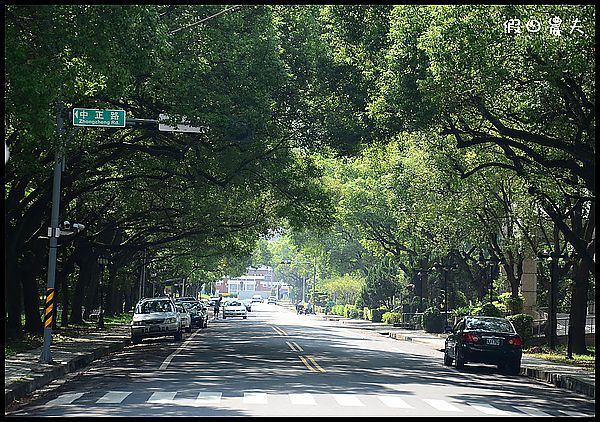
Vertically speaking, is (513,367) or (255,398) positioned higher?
(255,398)

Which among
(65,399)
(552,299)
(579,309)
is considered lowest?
(65,399)

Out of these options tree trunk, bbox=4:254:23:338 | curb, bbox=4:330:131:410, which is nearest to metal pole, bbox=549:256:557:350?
curb, bbox=4:330:131:410

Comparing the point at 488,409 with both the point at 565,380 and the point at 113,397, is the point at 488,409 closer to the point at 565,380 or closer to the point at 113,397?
the point at 113,397

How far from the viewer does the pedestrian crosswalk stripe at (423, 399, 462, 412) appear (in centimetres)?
1550

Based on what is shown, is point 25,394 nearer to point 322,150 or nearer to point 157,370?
point 157,370

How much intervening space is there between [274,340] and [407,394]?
78.3 feet

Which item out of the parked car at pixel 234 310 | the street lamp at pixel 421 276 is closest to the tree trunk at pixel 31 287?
the street lamp at pixel 421 276

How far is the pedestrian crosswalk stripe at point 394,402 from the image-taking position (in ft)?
51.8

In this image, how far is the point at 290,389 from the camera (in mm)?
18594

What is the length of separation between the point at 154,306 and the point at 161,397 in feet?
80.5

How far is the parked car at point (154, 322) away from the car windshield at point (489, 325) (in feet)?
49.2

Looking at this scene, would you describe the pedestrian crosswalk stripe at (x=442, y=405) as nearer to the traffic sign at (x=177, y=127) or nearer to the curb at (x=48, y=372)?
the curb at (x=48, y=372)

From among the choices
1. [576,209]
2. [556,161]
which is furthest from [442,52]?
[576,209]

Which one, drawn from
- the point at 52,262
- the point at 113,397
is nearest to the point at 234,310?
the point at 52,262
